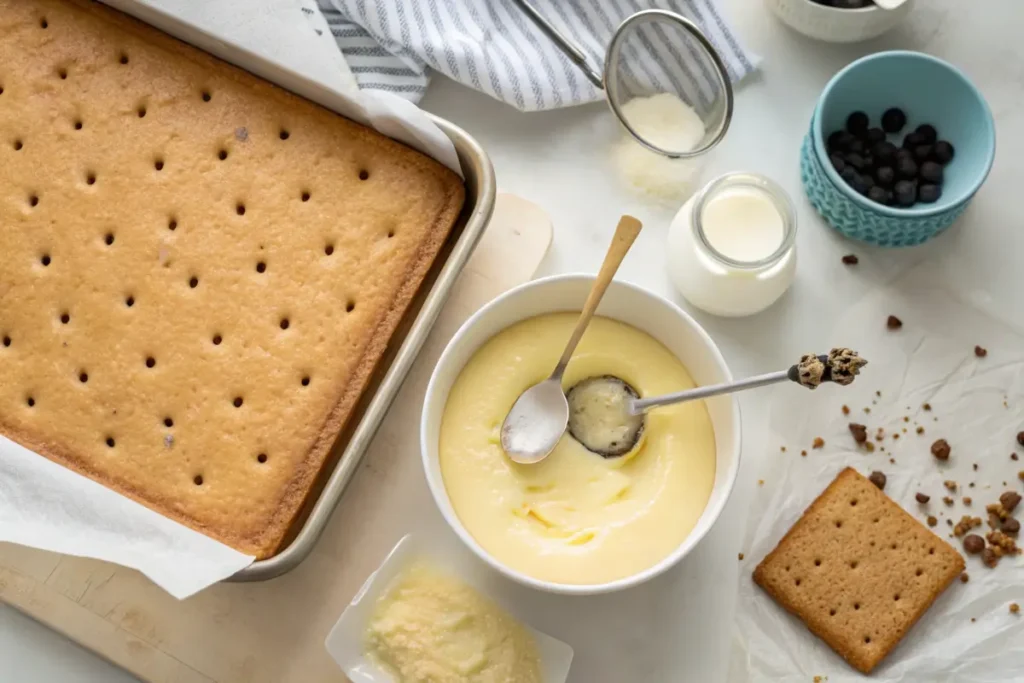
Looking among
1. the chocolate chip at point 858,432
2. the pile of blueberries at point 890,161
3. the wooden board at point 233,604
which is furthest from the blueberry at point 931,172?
the wooden board at point 233,604

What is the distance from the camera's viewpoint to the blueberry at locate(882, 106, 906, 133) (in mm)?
1268

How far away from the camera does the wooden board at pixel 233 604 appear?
44.4 inches

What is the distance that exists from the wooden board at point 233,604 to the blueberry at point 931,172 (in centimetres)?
72

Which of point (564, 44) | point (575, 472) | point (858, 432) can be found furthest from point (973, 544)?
point (564, 44)

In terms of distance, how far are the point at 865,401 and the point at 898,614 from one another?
265mm

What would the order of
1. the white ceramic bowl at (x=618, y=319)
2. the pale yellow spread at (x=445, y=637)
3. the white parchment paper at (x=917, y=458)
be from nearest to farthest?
the white ceramic bowl at (x=618, y=319), the pale yellow spread at (x=445, y=637), the white parchment paper at (x=917, y=458)

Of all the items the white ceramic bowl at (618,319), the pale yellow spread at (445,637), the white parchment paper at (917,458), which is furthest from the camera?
the white parchment paper at (917,458)

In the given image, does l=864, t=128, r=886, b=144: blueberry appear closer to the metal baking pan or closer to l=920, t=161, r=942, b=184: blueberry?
l=920, t=161, r=942, b=184: blueberry

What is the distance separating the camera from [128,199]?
107 cm

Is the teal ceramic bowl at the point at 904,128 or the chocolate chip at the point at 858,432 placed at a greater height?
the teal ceramic bowl at the point at 904,128

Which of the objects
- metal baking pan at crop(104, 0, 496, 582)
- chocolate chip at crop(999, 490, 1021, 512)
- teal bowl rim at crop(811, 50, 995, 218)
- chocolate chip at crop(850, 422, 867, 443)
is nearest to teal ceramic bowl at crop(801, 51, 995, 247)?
teal bowl rim at crop(811, 50, 995, 218)

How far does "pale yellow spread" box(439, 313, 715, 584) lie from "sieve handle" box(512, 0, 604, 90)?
13.8 inches

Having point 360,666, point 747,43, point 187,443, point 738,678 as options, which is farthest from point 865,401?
point 187,443

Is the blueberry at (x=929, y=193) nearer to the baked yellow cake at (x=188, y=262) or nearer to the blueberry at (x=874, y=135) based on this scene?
the blueberry at (x=874, y=135)
